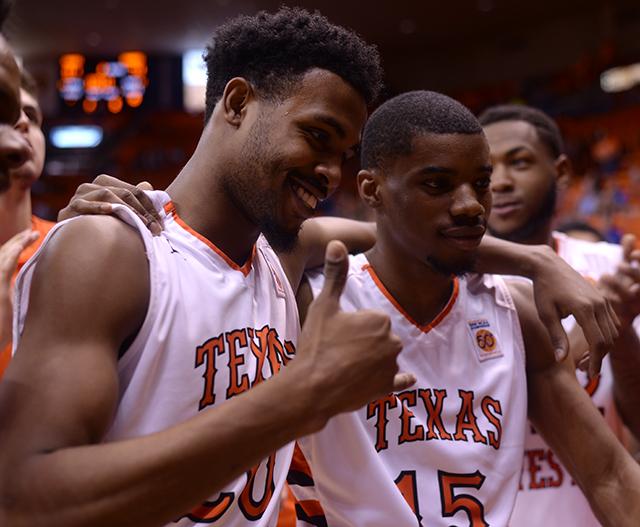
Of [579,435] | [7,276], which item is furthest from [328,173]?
[579,435]

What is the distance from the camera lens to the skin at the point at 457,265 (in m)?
2.05

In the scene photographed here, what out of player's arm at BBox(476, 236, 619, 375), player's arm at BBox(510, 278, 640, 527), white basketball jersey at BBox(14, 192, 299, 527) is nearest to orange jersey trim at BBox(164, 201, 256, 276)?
white basketball jersey at BBox(14, 192, 299, 527)

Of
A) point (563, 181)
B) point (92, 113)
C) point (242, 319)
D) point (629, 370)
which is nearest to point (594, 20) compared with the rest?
point (92, 113)

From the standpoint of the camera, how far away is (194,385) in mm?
1530

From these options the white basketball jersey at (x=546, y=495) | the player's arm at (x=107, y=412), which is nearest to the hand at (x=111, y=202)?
the player's arm at (x=107, y=412)

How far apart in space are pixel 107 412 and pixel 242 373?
365 millimetres

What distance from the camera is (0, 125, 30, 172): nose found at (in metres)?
1.08

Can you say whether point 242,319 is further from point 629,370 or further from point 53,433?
point 629,370

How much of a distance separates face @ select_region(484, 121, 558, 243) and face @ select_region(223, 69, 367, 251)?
1494 mm

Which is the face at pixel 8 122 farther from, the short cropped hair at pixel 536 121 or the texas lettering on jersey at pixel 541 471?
the short cropped hair at pixel 536 121

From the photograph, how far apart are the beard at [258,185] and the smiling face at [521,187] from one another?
5.18 ft

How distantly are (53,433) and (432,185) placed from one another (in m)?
1.19

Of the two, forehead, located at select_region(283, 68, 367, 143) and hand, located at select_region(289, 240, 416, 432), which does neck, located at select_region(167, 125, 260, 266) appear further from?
hand, located at select_region(289, 240, 416, 432)

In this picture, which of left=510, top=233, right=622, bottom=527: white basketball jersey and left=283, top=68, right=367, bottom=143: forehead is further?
left=510, top=233, right=622, bottom=527: white basketball jersey
